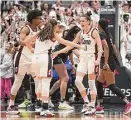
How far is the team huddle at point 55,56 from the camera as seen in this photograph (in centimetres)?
1100

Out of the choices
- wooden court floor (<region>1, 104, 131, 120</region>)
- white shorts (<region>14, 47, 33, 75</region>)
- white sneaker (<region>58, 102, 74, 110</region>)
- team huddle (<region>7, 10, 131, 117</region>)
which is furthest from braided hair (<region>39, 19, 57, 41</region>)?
white sneaker (<region>58, 102, 74, 110</region>)

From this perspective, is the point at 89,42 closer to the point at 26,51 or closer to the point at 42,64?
the point at 42,64

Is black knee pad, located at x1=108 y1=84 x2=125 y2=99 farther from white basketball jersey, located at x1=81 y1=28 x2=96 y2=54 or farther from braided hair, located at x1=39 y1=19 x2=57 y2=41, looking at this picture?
braided hair, located at x1=39 y1=19 x2=57 y2=41

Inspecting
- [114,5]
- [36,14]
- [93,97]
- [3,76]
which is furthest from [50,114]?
[114,5]

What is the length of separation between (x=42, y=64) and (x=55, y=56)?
3.65 feet

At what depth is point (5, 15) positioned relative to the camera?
19.1 m

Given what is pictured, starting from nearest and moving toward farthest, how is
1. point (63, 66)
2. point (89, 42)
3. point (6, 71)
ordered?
1. point (89, 42)
2. point (63, 66)
3. point (6, 71)

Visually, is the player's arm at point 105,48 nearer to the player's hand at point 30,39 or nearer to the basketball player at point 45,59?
the basketball player at point 45,59

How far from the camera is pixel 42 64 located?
1092 cm

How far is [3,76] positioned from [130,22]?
438cm

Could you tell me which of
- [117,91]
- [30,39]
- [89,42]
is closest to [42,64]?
[30,39]

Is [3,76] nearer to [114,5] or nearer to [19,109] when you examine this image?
[19,109]

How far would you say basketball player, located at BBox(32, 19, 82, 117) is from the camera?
10922 millimetres

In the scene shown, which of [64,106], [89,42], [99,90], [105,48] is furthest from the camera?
[64,106]
